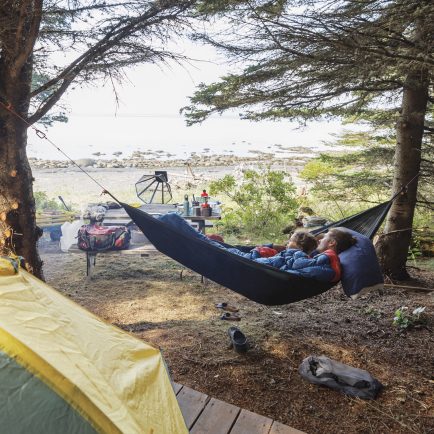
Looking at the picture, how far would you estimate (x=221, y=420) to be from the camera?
1226 mm

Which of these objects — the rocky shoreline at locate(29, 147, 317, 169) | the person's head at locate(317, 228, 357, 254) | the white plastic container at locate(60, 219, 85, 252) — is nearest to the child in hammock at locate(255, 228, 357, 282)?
the person's head at locate(317, 228, 357, 254)

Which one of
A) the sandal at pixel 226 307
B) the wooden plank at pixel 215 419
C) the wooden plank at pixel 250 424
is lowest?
the sandal at pixel 226 307

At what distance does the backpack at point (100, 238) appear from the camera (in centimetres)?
322

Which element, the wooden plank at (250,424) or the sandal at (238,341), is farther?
the sandal at (238,341)

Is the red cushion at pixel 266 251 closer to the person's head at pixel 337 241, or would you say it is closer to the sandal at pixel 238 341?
the person's head at pixel 337 241

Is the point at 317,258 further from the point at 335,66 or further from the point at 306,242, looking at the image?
the point at 335,66

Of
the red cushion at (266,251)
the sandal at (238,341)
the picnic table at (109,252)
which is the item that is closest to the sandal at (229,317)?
the sandal at (238,341)

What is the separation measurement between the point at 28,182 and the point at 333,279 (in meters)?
1.76

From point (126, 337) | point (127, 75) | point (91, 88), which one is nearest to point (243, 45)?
point (127, 75)

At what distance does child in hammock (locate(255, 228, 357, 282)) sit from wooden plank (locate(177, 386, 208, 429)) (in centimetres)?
77

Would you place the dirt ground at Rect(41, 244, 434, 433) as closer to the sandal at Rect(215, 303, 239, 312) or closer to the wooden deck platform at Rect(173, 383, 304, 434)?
the sandal at Rect(215, 303, 239, 312)

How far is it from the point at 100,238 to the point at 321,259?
2.20 m

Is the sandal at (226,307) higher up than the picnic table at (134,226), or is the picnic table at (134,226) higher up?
the picnic table at (134,226)

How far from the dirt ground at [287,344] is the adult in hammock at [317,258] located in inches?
18.2
